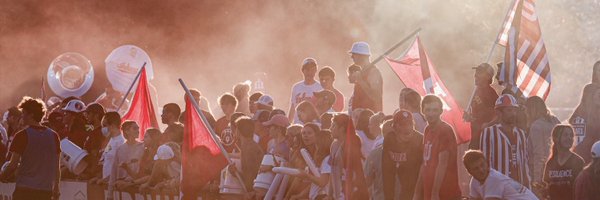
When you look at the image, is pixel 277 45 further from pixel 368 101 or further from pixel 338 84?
pixel 368 101

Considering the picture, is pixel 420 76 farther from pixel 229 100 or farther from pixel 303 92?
pixel 229 100

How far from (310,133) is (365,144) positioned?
0.63 meters

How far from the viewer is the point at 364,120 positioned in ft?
41.7

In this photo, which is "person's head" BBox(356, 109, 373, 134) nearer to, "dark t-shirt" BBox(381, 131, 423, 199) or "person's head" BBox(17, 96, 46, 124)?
"dark t-shirt" BBox(381, 131, 423, 199)

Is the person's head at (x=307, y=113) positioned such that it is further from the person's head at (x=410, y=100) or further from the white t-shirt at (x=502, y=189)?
the white t-shirt at (x=502, y=189)

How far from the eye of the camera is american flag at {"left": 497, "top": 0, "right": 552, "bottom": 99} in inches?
541

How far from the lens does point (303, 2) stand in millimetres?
30781

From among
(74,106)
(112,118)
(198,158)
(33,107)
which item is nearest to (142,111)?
(74,106)

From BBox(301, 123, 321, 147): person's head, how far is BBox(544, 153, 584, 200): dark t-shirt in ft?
6.85

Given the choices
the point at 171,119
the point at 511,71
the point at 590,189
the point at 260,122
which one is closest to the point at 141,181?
the point at 171,119

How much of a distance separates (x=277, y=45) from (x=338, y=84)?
176 centimetres

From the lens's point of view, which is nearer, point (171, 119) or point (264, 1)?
point (171, 119)

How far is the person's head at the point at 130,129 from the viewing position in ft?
48.8

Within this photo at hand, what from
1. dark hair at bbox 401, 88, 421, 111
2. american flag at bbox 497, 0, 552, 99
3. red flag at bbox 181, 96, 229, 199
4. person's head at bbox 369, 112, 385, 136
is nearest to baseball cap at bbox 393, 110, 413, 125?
dark hair at bbox 401, 88, 421, 111
